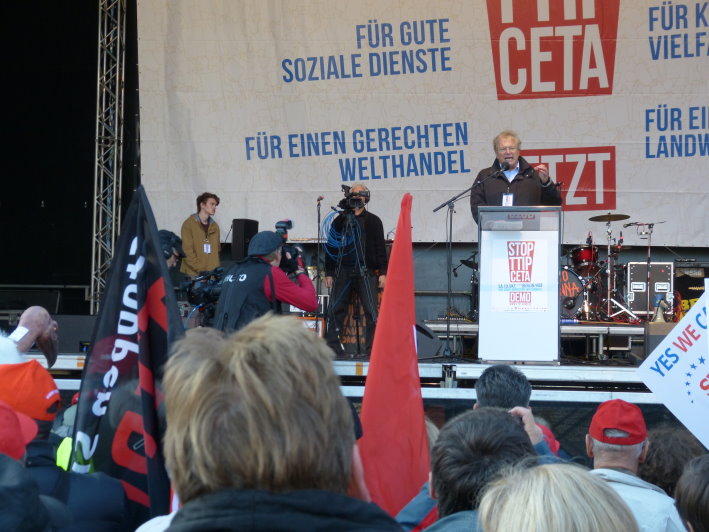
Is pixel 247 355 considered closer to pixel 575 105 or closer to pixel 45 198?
pixel 575 105

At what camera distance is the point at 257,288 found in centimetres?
495

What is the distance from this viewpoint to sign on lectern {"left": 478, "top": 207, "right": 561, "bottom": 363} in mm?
5367

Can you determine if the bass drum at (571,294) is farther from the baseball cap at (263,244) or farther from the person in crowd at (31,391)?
the person in crowd at (31,391)

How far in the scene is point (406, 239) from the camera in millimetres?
2998

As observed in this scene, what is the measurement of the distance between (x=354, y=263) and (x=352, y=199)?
0.58m

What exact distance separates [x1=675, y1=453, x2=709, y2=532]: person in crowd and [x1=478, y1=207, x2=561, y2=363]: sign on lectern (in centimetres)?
339

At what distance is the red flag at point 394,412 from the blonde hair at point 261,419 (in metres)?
1.62

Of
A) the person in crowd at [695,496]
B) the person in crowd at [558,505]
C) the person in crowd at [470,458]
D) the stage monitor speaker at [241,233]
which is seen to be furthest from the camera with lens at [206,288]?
the person in crowd at [558,505]

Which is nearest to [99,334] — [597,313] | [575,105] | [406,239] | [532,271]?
[406,239]

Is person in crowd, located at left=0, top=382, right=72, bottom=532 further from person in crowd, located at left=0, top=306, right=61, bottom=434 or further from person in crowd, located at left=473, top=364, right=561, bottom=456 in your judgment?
person in crowd, located at left=473, top=364, right=561, bottom=456

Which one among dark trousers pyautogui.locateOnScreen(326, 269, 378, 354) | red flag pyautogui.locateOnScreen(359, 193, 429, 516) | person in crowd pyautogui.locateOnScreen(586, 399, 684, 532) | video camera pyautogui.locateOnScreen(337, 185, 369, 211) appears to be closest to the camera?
person in crowd pyautogui.locateOnScreen(586, 399, 684, 532)

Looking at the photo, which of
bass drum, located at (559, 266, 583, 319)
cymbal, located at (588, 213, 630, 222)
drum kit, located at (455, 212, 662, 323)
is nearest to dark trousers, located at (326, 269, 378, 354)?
drum kit, located at (455, 212, 662, 323)

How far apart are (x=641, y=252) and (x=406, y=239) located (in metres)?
7.53

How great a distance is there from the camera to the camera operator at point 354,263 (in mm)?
7506
